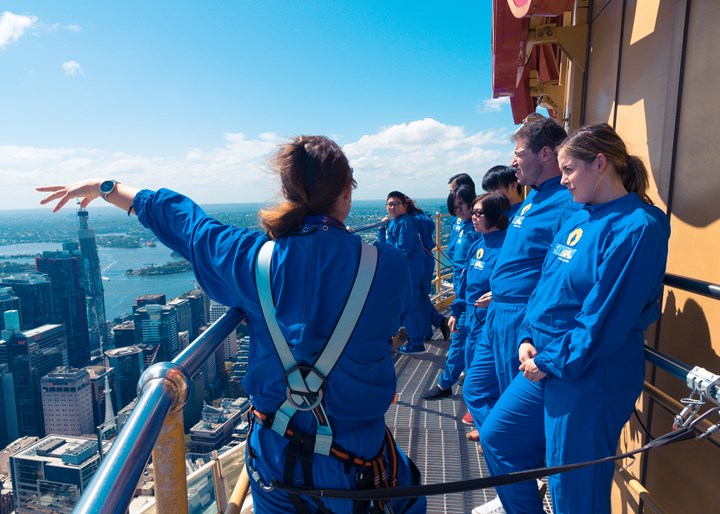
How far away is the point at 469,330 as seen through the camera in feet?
10.5

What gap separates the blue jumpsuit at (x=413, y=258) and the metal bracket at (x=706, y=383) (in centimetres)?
373

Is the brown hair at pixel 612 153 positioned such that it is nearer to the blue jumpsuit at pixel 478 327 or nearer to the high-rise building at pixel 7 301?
the blue jumpsuit at pixel 478 327

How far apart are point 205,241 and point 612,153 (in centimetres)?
140

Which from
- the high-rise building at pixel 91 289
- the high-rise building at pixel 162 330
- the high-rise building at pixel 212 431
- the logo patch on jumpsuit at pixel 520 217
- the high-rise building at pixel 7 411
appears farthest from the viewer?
the high-rise building at pixel 91 289

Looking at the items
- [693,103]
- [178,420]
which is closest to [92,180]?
[178,420]

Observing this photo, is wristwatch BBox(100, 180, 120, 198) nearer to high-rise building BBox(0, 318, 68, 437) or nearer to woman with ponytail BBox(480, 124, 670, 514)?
woman with ponytail BBox(480, 124, 670, 514)

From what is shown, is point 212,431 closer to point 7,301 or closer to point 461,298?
point 461,298

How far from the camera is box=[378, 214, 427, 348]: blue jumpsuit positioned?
16.6 feet

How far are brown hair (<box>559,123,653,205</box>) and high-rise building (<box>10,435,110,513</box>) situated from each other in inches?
506

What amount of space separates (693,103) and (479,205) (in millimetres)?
1500

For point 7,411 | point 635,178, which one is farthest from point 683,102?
point 7,411

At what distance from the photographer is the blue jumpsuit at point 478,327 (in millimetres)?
2553

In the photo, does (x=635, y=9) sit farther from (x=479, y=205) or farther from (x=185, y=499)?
(x=185, y=499)

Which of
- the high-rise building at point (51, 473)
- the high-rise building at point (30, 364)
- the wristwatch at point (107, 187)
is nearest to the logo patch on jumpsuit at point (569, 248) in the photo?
the wristwatch at point (107, 187)
